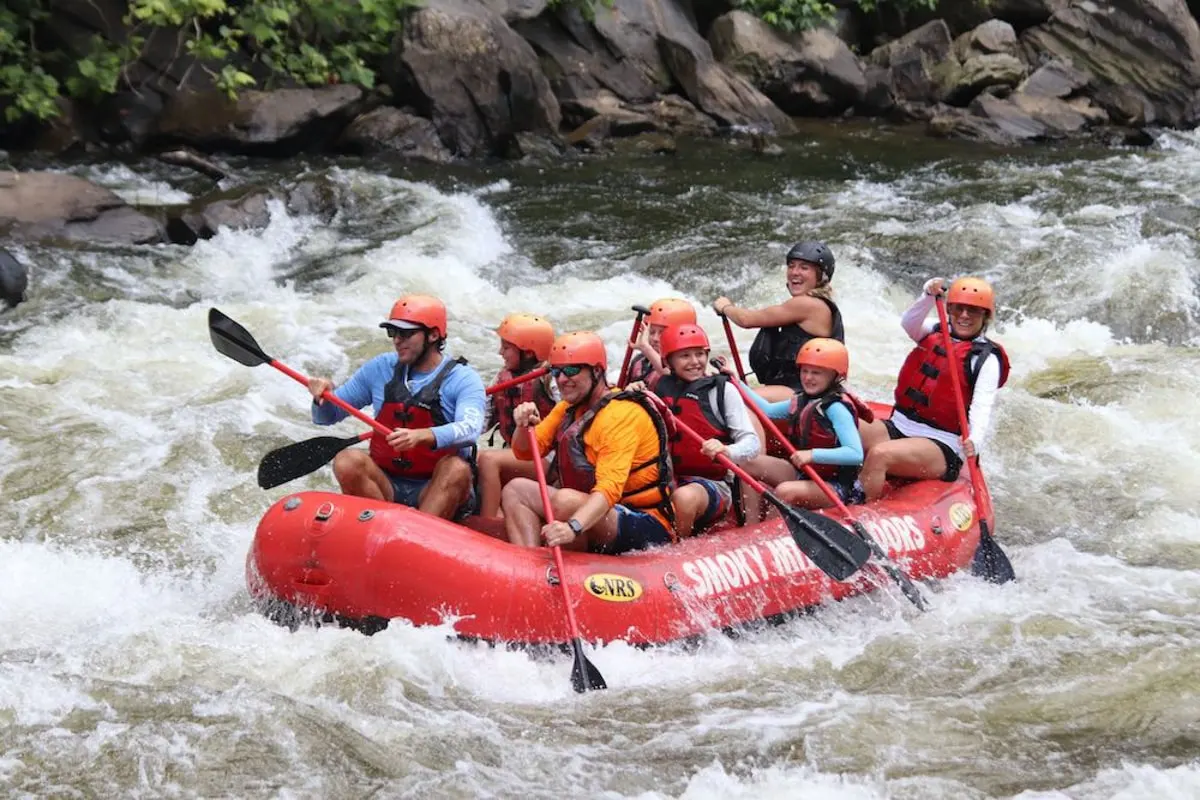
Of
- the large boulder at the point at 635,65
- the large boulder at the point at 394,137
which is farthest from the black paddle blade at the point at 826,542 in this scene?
the large boulder at the point at 635,65

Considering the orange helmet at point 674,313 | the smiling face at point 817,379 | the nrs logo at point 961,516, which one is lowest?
the nrs logo at point 961,516

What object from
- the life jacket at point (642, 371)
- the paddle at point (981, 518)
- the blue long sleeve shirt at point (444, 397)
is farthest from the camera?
the life jacket at point (642, 371)

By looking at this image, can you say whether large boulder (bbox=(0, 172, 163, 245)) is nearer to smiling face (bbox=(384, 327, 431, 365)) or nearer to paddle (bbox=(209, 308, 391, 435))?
paddle (bbox=(209, 308, 391, 435))

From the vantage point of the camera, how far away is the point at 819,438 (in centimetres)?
589

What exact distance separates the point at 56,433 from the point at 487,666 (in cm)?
366

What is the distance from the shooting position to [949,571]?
5738 mm

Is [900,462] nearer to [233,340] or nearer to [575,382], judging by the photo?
[575,382]

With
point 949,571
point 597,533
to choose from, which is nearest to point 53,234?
point 597,533

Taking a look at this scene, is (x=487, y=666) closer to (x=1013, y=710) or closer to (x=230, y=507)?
(x=1013, y=710)

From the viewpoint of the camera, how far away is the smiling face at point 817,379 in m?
5.79

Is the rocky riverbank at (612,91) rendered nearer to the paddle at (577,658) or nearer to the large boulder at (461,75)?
the large boulder at (461,75)

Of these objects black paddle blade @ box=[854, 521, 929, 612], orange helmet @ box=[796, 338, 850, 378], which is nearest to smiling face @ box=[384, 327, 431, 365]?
orange helmet @ box=[796, 338, 850, 378]

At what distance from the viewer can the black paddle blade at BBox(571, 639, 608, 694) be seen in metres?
4.68

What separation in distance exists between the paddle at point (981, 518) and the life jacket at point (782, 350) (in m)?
0.61
